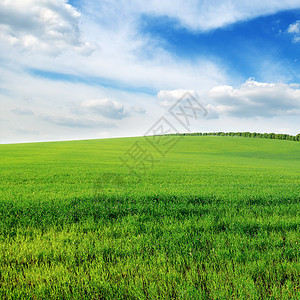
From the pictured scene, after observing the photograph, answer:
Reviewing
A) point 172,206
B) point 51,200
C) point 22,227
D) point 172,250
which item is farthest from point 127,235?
point 51,200

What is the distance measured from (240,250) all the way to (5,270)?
15.3ft

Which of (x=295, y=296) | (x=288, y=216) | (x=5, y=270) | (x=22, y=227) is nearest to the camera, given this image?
(x=295, y=296)

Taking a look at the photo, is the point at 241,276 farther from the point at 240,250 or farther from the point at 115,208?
the point at 115,208

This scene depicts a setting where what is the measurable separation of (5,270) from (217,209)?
20.2 feet

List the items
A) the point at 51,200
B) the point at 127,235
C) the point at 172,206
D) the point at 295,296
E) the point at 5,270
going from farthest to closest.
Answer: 1. the point at 51,200
2. the point at 172,206
3. the point at 127,235
4. the point at 5,270
5. the point at 295,296

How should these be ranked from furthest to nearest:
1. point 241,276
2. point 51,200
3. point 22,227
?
point 51,200, point 22,227, point 241,276

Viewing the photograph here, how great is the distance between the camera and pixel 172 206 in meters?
7.76

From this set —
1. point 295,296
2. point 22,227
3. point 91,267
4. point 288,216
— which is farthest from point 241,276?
point 22,227

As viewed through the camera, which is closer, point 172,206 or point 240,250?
point 240,250

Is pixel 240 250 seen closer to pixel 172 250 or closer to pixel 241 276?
pixel 241 276

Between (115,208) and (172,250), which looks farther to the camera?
(115,208)

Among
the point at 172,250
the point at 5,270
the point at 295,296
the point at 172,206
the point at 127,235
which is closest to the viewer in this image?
the point at 295,296

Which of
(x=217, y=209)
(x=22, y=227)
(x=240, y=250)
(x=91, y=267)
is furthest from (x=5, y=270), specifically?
(x=217, y=209)

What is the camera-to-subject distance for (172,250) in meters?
4.70
